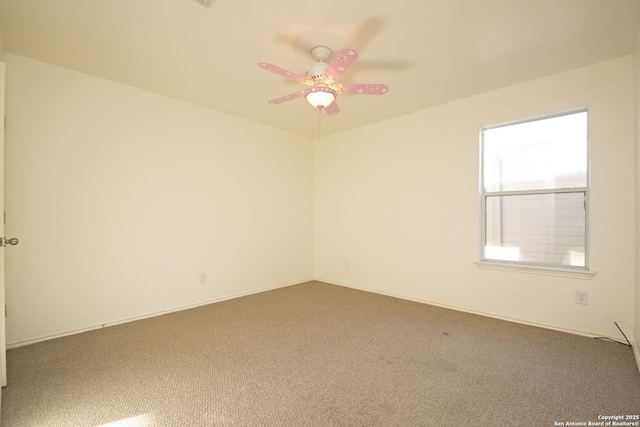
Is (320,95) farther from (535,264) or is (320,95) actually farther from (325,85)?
(535,264)

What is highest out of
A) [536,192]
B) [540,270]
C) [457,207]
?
[536,192]

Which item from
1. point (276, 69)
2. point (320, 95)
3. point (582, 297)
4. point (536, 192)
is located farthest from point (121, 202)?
point (582, 297)

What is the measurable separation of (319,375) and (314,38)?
2.43 meters

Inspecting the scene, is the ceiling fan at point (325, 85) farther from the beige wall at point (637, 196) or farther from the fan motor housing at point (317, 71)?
the beige wall at point (637, 196)

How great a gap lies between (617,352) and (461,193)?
1.84 meters

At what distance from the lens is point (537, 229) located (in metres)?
2.99

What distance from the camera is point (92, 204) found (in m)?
2.82

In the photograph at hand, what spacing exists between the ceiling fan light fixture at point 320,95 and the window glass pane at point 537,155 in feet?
6.78

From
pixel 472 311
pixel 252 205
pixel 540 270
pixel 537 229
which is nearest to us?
pixel 540 270

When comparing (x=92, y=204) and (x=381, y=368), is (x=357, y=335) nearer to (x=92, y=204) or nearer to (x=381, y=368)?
(x=381, y=368)

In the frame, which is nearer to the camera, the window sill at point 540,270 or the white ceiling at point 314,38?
the white ceiling at point 314,38

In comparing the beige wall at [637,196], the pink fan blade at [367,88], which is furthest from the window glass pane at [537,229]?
the pink fan blade at [367,88]

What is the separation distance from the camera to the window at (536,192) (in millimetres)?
2764

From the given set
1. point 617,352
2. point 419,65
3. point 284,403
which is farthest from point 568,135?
point 284,403
